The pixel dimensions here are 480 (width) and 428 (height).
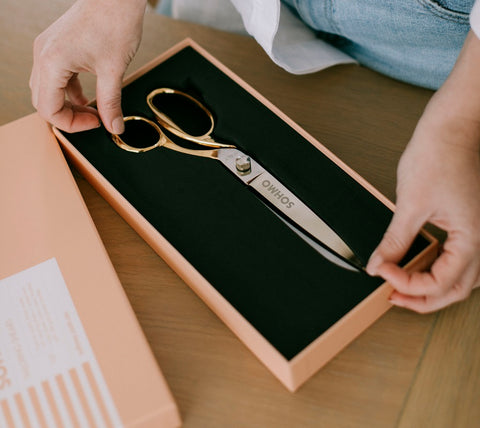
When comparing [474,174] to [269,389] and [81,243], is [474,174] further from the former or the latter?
[81,243]

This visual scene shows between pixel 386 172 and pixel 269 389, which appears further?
pixel 386 172

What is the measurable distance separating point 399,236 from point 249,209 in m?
0.14

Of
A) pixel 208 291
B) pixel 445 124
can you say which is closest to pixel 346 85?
pixel 445 124

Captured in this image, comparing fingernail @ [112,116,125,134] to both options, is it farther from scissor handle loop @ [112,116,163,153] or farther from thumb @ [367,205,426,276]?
thumb @ [367,205,426,276]

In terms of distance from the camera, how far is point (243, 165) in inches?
20.2

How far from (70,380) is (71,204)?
6.8 inches

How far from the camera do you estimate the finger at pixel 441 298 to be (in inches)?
17.0

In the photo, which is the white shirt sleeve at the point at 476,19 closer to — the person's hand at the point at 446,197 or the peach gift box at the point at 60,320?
the person's hand at the point at 446,197

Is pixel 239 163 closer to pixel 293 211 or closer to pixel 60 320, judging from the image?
pixel 293 211

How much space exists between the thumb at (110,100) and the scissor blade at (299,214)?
0.51ft

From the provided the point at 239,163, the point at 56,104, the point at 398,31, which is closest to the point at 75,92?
the point at 56,104

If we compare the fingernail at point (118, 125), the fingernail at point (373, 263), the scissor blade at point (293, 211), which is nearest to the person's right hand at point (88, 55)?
the fingernail at point (118, 125)

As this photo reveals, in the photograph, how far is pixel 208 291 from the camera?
44 centimetres

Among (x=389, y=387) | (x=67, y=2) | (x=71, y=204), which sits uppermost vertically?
(x=67, y=2)
